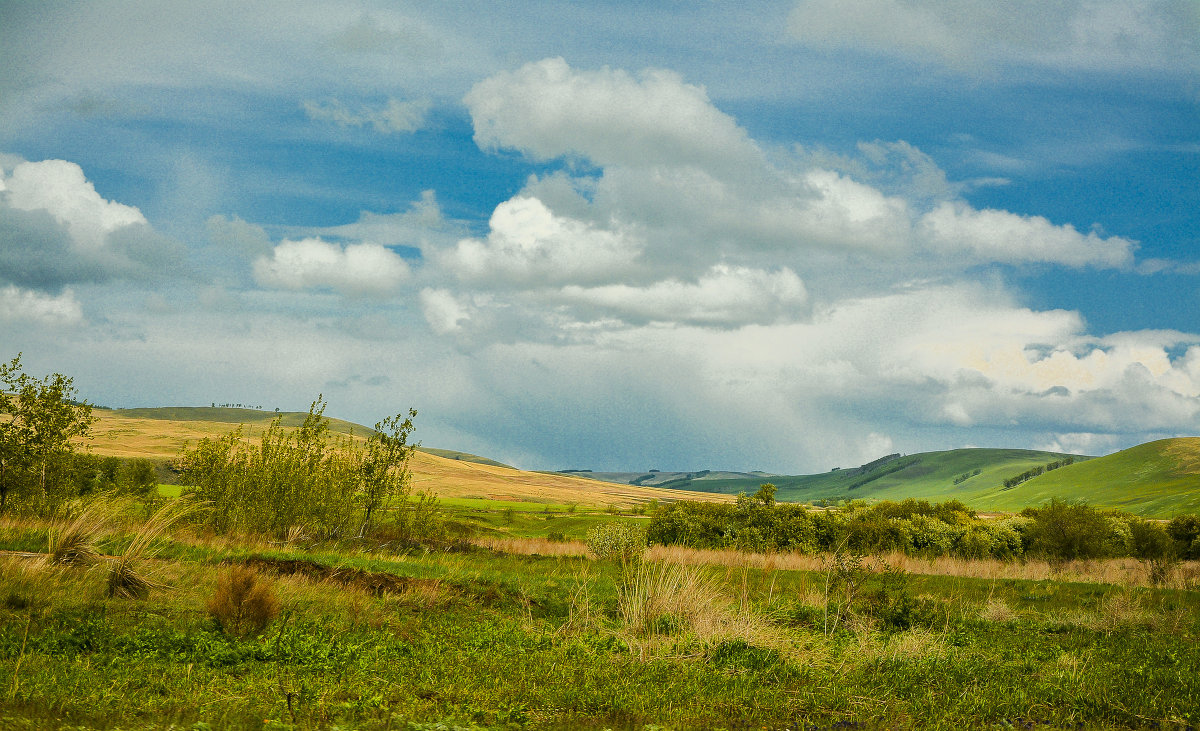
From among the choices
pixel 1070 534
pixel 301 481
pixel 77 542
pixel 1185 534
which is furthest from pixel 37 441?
pixel 1185 534

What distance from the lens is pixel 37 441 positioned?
25.5 m

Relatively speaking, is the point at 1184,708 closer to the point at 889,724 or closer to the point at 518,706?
the point at 889,724

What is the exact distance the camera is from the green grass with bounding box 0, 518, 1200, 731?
7.49 meters

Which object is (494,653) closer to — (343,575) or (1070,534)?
(343,575)

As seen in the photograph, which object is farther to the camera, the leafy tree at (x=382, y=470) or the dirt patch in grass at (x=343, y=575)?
the leafy tree at (x=382, y=470)

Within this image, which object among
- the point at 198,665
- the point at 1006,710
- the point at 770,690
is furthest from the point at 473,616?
the point at 1006,710

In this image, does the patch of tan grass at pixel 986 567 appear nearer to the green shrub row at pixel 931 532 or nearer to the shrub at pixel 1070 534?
the green shrub row at pixel 931 532

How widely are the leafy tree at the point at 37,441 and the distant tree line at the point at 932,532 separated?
87.7 feet

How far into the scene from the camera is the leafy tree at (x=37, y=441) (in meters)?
24.5

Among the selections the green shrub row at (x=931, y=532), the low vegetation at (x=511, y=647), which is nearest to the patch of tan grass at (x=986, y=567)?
the low vegetation at (x=511, y=647)

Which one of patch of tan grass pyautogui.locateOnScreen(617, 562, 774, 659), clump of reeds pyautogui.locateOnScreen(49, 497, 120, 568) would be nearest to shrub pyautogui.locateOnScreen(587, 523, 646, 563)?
patch of tan grass pyautogui.locateOnScreen(617, 562, 774, 659)

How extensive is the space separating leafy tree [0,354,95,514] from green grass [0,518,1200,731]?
14.3 meters

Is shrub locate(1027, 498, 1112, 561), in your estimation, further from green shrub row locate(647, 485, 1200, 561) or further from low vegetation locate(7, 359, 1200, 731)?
low vegetation locate(7, 359, 1200, 731)

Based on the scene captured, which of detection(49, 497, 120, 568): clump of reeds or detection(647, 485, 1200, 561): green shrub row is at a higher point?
detection(49, 497, 120, 568): clump of reeds
